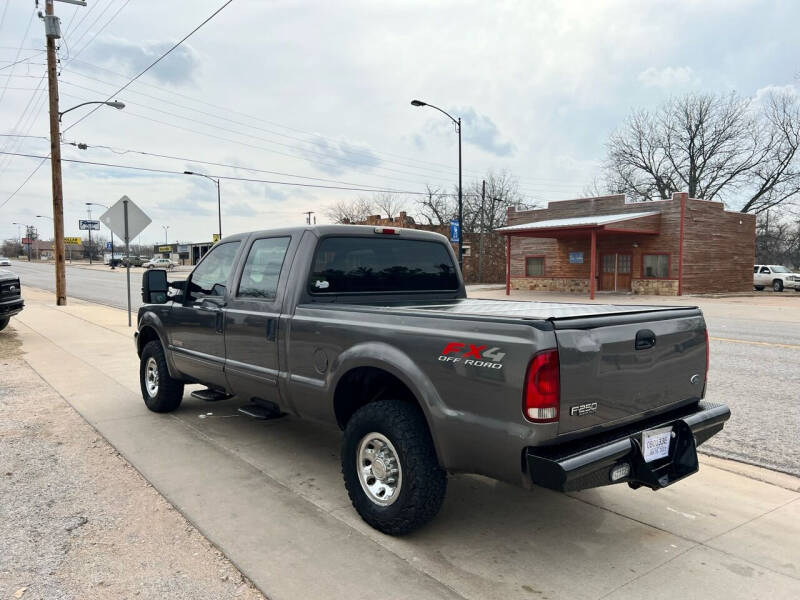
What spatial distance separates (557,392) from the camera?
2.69m

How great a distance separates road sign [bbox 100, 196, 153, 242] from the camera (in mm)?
13461

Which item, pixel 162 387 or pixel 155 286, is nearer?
pixel 155 286

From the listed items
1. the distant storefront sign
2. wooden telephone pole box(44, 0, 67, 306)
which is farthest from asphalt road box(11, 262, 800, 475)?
wooden telephone pole box(44, 0, 67, 306)

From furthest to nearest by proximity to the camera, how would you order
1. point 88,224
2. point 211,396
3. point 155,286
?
point 88,224 → point 155,286 → point 211,396

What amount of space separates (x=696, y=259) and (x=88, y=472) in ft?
98.3

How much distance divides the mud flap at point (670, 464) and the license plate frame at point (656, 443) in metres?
0.03

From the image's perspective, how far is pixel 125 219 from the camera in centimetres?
1355

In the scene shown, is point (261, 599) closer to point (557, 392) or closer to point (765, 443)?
point (557, 392)

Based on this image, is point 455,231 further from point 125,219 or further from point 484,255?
point 125,219

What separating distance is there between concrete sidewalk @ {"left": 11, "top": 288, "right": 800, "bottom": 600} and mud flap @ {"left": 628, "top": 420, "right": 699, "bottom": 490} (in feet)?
1.44

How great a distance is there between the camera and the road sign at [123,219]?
1346 centimetres

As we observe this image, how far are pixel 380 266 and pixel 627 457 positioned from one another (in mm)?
2380

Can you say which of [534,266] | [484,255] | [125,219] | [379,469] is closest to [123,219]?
[125,219]

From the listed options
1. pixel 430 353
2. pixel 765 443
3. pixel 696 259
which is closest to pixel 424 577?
pixel 430 353
